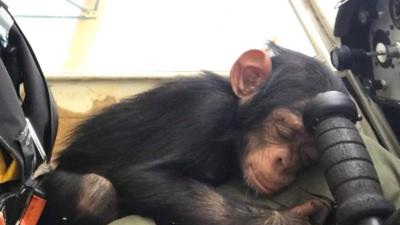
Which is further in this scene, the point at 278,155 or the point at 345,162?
the point at 278,155

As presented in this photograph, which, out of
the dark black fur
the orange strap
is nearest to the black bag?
the orange strap

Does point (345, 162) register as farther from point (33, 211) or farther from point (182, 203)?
point (33, 211)

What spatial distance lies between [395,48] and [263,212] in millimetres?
473

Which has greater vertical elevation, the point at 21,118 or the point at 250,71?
the point at 21,118

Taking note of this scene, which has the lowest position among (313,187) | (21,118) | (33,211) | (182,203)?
(313,187)

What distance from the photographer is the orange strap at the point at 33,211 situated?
3.45 ft

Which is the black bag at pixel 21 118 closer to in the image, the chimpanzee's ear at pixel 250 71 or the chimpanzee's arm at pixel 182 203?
the chimpanzee's arm at pixel 182 203

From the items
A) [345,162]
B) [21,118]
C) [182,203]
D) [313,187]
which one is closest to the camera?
[345,162]

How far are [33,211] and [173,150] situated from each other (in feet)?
1.02

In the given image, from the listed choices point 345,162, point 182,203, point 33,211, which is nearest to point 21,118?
point 33,211

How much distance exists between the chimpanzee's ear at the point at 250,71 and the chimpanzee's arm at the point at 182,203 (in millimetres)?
288

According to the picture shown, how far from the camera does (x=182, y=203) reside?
108cm

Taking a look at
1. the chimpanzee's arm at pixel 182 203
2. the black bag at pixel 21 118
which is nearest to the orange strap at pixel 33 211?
the black bag at pixel 21 118

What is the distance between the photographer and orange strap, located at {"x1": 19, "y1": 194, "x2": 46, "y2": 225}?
105cm
